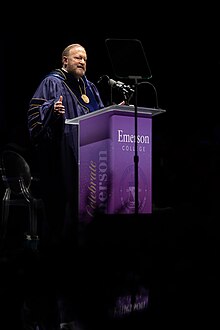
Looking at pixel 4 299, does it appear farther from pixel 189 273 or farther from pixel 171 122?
pixel 171 122

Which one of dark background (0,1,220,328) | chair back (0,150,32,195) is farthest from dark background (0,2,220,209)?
chair back (0,150,32,195)

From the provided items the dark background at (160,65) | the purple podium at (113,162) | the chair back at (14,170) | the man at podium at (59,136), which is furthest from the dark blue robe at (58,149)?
the dark background at (160,65)

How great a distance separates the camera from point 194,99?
6449 millimetres

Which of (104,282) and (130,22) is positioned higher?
(130,22)

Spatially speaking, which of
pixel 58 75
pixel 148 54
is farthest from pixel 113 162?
pixel 148 54

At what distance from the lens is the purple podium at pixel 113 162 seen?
9.20ft

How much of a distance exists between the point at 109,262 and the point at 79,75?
5.43ft

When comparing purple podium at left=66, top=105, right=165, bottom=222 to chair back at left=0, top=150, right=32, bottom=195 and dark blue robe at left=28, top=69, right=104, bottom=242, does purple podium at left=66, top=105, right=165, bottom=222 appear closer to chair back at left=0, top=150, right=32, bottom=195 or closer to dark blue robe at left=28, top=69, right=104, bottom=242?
dark blue robe at left=28, top=69, right=104, bottom=242

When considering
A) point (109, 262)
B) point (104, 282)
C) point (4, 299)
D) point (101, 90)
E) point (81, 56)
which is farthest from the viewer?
point (101, 90)

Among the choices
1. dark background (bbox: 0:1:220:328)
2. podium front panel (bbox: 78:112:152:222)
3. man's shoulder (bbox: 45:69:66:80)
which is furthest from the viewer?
dark background (bbox: 0:1:220:328)

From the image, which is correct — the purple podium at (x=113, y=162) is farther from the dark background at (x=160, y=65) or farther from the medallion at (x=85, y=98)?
the dark background at (x=160, y=65)

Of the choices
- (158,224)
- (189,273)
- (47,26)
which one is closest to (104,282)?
(189,273)

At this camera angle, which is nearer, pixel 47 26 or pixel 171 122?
pixel 47 26

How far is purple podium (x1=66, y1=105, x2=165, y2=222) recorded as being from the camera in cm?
280
